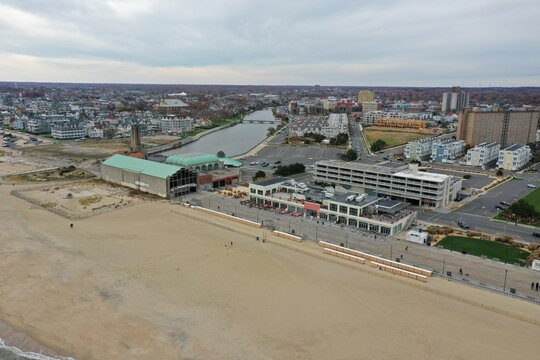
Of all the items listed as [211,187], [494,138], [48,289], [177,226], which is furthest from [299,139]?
[48,289]

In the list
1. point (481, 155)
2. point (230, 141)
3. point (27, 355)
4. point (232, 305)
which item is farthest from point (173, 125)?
point (27, 355)

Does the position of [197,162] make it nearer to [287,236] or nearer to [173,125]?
[287,236]

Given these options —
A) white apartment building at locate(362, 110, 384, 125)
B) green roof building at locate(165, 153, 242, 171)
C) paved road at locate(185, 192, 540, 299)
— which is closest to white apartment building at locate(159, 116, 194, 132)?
green roof building at locate(165, 153, 242, 171)

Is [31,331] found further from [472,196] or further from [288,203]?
[472,196]

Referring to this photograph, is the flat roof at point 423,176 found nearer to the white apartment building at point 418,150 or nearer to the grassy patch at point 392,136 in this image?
the white apartment building at point 418,150

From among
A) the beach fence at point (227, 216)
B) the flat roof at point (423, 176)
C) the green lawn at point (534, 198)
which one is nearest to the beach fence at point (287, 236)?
the beach fence at point (227, 216)
